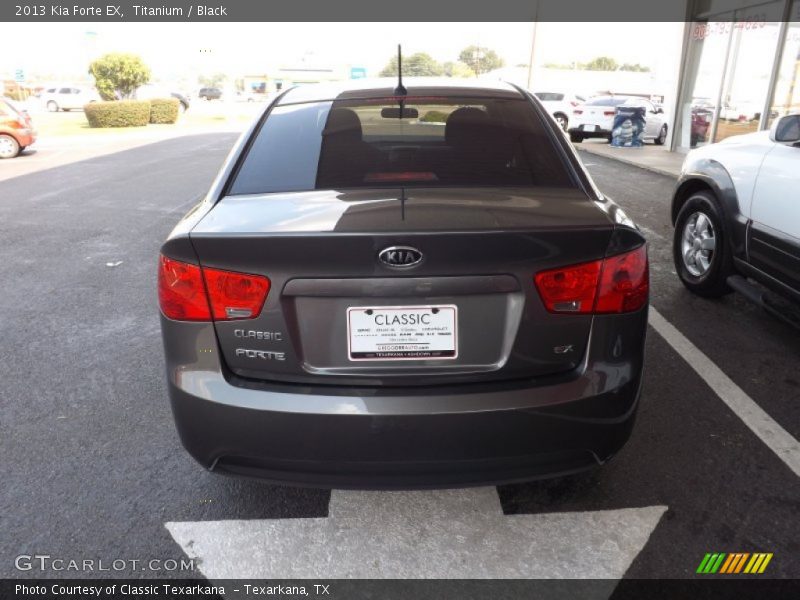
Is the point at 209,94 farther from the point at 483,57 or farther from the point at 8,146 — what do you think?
the point at 8,146

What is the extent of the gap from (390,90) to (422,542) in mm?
2045

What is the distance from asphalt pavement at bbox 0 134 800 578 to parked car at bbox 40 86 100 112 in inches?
1695

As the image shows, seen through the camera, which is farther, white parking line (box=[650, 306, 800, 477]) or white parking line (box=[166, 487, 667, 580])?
white parking line (box=[650, 306, 800, 477])

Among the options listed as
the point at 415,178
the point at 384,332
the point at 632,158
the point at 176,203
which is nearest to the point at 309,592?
the point at 384,332

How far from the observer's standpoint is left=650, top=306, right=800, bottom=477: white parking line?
2963 millimetres

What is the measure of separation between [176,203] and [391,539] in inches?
322

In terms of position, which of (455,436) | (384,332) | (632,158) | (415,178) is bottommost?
(632,158)

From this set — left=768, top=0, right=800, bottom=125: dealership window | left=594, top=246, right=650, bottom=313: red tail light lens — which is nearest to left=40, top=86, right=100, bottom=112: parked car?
left=768, top=0, right=800, bottom=125: dealership window

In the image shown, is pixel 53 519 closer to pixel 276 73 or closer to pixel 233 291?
pixel 233 291

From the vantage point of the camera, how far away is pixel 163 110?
29.3 m

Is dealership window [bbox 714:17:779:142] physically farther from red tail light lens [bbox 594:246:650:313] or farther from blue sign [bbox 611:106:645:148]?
red tail light lens [bbox 594:246:650:313]

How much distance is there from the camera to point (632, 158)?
15.5 meters

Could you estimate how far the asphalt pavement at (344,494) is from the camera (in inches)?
91.8

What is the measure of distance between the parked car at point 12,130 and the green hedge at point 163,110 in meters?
13.3
